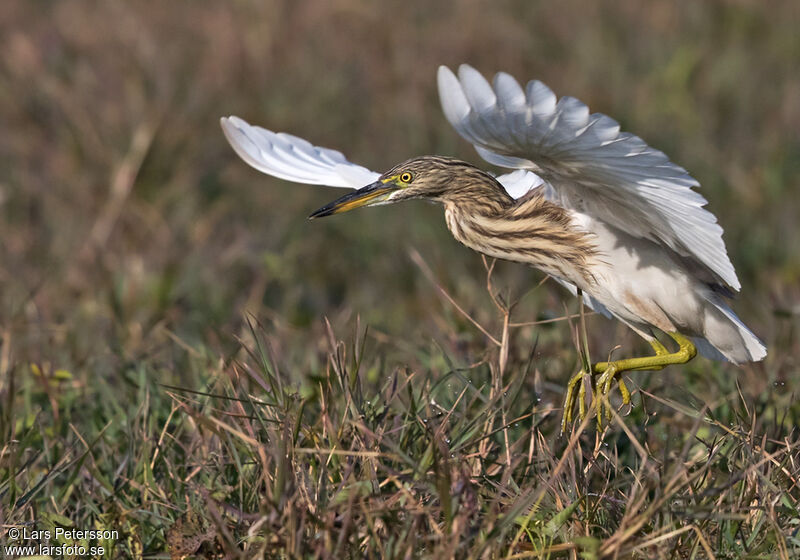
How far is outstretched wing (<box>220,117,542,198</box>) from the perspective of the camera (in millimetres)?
3955

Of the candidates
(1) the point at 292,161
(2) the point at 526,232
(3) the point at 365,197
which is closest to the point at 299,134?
(1) the point at 292,161

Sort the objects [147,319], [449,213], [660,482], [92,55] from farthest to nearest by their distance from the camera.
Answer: [92,55] < [147,319] < [449,213] < [660,482]

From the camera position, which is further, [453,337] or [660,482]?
[453,337]

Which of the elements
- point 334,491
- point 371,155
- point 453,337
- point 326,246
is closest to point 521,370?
point 453,337

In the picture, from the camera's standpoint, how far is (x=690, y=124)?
838 cm

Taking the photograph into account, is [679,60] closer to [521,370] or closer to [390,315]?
[390,315]

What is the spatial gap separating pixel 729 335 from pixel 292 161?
1569 millimetres

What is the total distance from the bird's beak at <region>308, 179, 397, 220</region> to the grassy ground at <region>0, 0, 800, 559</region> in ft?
1.14

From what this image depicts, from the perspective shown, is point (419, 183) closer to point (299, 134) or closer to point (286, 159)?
point (286, 159)

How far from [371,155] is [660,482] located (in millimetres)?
5523

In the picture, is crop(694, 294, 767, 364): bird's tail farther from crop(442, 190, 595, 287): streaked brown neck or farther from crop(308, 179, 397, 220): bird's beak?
crop(308, 179, 397, 220): bird's beak

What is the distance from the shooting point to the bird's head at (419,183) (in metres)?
3.73

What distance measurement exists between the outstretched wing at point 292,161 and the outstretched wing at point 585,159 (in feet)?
1.95

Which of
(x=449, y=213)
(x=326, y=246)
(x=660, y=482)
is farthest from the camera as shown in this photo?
(x=326, y=246)
